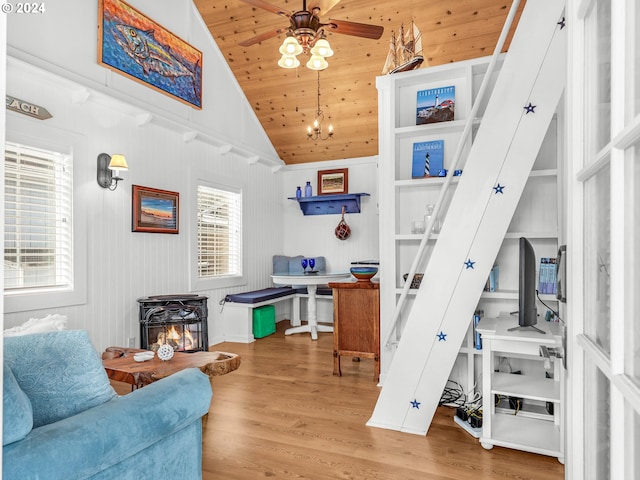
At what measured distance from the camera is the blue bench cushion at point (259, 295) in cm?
532

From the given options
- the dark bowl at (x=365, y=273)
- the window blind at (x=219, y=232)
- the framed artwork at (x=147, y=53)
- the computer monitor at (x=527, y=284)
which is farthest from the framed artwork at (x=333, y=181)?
the computer monitor at (x=527, y=284)

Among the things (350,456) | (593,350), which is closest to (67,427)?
(593,350)

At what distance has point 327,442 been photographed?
2.59 meters

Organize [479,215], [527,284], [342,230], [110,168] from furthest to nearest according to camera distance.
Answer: [342,230]
[110,168]
[479,215]
[527,284]

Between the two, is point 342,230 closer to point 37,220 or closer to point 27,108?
point 37,220

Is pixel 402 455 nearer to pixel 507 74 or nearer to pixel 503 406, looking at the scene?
pixel 503 406

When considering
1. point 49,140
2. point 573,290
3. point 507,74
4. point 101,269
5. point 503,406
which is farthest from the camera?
point 101,269

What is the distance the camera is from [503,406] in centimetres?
298

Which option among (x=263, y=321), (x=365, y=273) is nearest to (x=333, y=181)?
(x=263, y=321)

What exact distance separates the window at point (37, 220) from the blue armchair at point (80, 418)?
2.27 metres

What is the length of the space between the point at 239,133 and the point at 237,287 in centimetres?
204

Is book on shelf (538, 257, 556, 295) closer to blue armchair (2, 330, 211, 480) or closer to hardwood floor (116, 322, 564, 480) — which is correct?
hardwood floor (116, 322, 564, 480)

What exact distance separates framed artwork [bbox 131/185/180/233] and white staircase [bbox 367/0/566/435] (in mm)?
2811

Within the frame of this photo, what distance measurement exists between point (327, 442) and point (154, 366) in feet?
3.69
